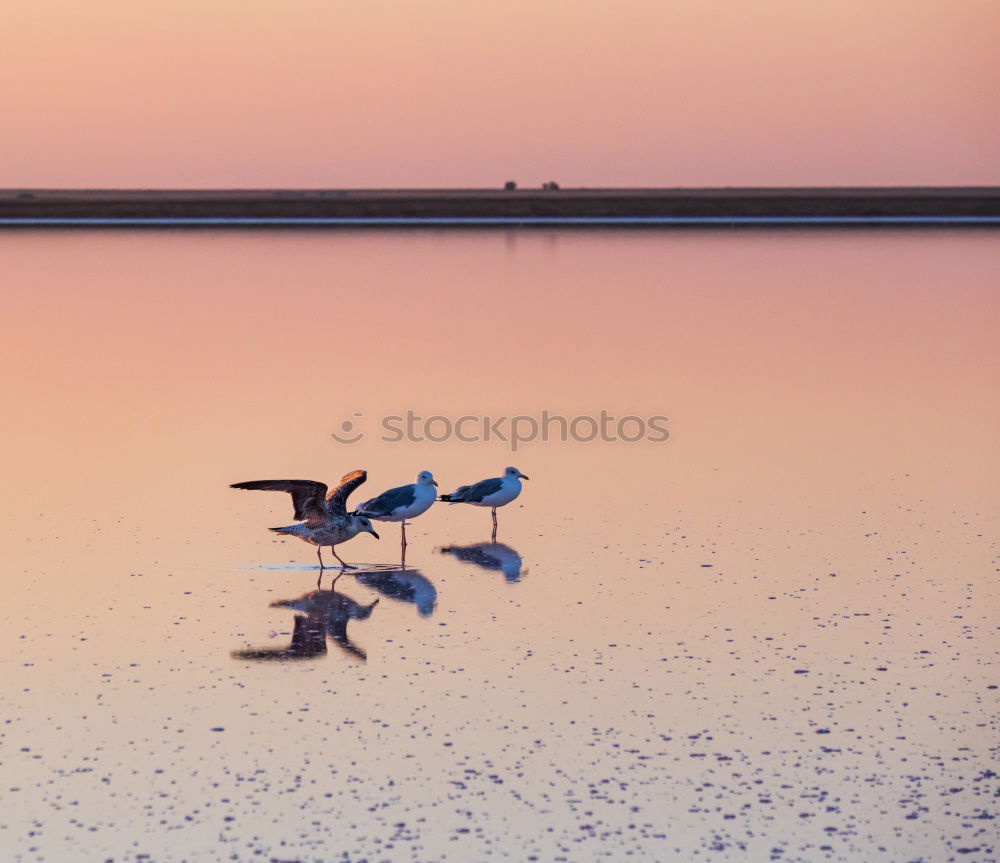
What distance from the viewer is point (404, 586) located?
8531 millimetres

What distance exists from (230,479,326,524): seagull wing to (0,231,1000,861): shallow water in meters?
0.34

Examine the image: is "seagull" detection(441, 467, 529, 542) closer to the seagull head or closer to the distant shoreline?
the seagull head

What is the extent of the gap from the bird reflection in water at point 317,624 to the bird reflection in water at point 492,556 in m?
0.90

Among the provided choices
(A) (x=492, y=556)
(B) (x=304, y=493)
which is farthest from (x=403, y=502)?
(B) (x=304, y=493)

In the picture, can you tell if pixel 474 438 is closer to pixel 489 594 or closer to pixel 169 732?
pixel 489 594

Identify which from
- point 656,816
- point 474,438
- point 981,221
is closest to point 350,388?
point 474,438

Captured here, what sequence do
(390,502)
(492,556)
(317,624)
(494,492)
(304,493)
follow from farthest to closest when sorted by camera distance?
(494,492) → (390,502) → (492,556) → (304,493) → (317,624)

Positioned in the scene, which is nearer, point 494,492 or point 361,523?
point 361,523

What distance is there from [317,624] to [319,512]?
3.77 feet

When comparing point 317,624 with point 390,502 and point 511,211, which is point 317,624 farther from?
point 511,211

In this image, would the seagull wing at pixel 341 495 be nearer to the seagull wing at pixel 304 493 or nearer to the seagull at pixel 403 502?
the seagull wing at pixel 304 493

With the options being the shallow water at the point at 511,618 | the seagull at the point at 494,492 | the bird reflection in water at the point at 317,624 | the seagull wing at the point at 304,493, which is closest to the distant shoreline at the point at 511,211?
the shallow water at the point at 511,618

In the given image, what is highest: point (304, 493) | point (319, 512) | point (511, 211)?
point (304, 493)

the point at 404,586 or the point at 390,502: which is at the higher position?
the point at 390,502
